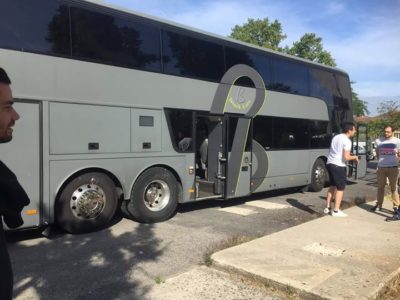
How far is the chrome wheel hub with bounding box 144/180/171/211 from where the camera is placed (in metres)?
8.30

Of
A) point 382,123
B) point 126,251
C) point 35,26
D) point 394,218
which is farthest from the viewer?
point 382,123

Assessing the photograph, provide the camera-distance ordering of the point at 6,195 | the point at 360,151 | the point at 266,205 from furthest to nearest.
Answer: the point at 360,151
the point at 266,205
the point at 6,195

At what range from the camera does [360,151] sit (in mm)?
15438

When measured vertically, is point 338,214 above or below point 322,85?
below

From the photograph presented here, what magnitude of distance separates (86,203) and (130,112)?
1.75 m

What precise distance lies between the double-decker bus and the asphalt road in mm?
391

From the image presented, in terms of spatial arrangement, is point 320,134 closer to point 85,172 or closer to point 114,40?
point 114,40

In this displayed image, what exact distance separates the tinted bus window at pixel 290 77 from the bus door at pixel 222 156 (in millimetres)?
1658

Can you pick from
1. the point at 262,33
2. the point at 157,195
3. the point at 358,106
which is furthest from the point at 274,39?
the point at 157,195

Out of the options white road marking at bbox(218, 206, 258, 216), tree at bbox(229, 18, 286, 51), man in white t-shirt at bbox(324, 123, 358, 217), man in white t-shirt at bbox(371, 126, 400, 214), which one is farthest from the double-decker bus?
tree at bbox(229, 18, 286, 51)

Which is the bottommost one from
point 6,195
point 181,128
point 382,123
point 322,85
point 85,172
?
point 85,172

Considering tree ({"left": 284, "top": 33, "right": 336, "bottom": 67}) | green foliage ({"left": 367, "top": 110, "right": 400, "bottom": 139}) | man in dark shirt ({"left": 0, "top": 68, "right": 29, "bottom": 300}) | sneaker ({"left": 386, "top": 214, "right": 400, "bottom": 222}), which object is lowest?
sneaker ({"left": 386, "top": 214, "right": 400, "bottom": 222})

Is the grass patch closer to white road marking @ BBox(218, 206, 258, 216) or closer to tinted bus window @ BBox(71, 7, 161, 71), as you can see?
white road marking @ BBox(218, 206, 258, 216)

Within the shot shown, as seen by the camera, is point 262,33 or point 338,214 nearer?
point 338,214
